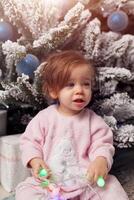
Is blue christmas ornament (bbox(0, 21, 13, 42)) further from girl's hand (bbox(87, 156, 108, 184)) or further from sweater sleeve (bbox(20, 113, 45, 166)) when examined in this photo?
girl's hand (bbox(87, 156, 108, 184))

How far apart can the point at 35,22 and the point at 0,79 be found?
0.18 metres

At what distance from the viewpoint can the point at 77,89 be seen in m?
0.85

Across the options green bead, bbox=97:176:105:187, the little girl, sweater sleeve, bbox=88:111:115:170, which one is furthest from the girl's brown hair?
green bead, bbox=97:176:105:187

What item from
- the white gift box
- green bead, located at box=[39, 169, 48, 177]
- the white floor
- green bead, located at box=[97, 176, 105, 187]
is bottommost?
the white floor

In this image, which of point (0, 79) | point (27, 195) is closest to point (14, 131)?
point (0, 79)

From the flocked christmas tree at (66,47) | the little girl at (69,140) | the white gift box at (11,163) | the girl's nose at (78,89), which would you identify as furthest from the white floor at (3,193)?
the girl's nose at (78,89)

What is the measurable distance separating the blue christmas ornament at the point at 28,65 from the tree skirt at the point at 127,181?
1.05 ft

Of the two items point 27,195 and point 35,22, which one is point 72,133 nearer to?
point 27,195

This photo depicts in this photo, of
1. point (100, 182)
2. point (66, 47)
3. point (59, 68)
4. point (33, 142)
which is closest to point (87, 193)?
point (100, 182)

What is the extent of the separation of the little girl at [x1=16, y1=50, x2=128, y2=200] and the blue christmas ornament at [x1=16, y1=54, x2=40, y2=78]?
0.03m

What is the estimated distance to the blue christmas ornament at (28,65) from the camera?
903 mm

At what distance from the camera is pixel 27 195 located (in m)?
0.82

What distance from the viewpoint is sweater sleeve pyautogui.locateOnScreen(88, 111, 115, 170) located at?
2.79ft

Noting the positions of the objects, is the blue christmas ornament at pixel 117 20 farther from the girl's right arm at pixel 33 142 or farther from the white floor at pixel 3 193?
the white floor at pixel 3 193
